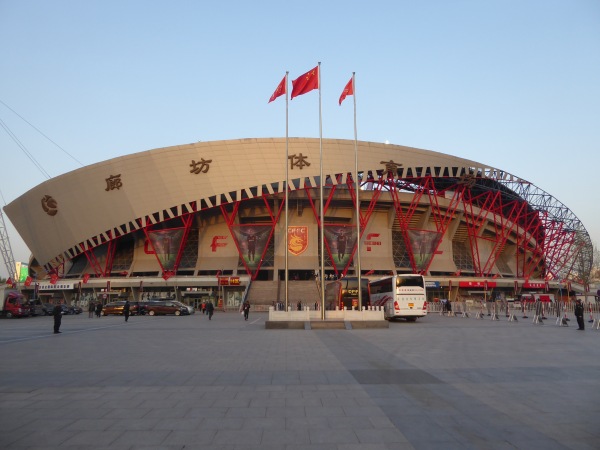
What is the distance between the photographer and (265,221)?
68.4 metres

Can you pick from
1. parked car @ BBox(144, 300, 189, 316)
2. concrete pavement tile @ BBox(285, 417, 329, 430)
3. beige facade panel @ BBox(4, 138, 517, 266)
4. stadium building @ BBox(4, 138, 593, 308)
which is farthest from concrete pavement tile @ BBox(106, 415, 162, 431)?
beige facade panel @ BBox(4, 138, 517, 266)

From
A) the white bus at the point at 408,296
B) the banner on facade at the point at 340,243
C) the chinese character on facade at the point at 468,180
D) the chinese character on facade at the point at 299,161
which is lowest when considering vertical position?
the white bus at the point at 408,296

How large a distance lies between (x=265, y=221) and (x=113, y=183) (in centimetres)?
2112

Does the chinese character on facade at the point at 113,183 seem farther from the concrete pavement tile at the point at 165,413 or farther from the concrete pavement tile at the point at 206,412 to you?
the concrete pavement tile at the point at 206,412

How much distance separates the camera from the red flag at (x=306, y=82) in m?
28.2

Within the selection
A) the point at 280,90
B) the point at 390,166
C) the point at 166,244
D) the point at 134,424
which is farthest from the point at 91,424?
the point at 166,244

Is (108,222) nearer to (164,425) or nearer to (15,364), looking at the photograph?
(15,364)

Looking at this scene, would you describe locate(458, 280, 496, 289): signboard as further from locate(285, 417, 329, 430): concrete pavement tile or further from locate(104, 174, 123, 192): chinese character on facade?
locate(285, 417, 329, 430): concrete pavement tile

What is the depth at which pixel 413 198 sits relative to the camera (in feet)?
216

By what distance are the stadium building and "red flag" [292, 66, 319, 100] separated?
96.2 feet

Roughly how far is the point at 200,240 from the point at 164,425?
63.4m

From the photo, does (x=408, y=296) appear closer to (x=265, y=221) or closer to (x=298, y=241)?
(x=298, y=241)

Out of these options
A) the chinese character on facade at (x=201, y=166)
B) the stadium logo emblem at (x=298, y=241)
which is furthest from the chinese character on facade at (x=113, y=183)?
the stadium logo emblem at (x=298, y=241)

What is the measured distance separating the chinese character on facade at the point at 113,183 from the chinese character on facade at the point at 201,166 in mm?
10007
